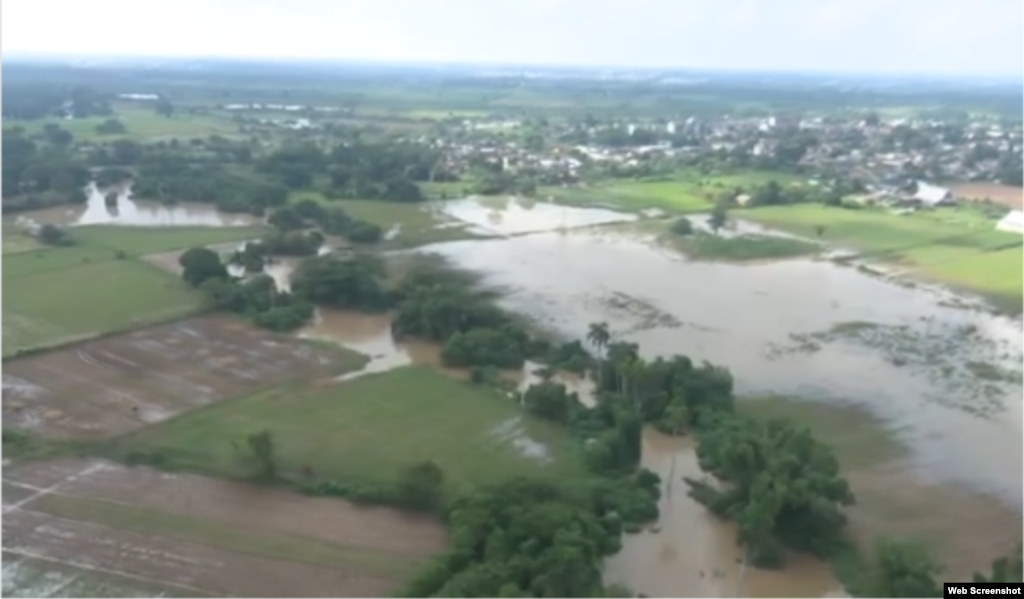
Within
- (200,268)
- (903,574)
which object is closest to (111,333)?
(200,268)

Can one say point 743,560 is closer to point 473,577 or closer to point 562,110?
point 473,577

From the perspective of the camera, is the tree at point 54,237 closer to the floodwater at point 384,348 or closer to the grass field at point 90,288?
the grass field at point 90,288

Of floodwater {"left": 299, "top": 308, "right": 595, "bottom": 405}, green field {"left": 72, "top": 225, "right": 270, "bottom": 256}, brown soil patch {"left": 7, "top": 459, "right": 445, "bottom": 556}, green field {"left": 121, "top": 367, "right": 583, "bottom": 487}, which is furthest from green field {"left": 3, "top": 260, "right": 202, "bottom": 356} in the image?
brown soil patch {"left": 7, "top": 459, "right": 445, "bottom": 556}

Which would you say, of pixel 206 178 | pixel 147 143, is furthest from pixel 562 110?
pixel 206 178

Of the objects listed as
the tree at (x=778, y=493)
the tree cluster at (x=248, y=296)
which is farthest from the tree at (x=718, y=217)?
the tree at (x=778, y=493)

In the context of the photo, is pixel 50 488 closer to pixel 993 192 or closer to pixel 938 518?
pixel 938 518
